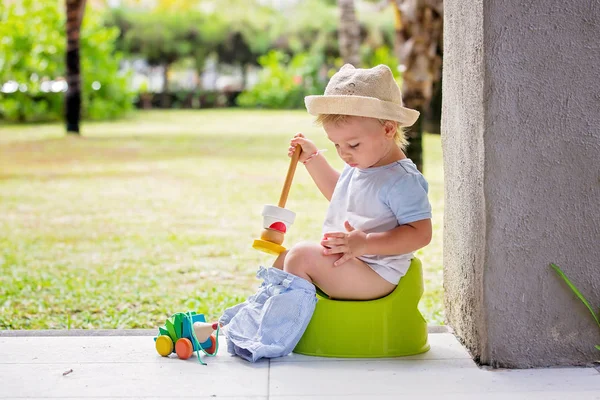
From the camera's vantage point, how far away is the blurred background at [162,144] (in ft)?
16.2

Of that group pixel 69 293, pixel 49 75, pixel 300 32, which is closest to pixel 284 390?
pixel 69 293

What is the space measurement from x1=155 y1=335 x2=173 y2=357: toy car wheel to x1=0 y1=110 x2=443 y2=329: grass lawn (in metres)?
1.16

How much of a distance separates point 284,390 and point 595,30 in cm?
137

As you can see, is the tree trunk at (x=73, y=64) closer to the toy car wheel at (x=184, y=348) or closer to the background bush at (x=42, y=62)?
the background bush at (x=42, y=62)

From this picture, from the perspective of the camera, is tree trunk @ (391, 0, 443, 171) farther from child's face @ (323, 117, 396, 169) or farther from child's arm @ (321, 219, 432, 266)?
child's arm @ (321, 219, 432, 266)

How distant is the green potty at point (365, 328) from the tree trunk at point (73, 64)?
1217 centimetres

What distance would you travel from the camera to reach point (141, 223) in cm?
712

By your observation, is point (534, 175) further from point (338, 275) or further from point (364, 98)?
point (338, 275)

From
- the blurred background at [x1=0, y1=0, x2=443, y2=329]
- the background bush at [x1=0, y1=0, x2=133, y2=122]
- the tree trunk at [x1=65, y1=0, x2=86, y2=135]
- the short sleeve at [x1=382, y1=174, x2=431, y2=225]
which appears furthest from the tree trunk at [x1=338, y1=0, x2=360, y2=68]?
the short sleeve at [x1=382, y1=174, x2=431, y2=225]

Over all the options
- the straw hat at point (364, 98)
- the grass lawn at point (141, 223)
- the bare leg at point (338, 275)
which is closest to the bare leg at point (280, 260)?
the bare leg at point (338, 275)

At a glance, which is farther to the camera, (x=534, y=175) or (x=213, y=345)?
(x=213, y=345)

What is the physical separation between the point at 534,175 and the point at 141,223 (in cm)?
487

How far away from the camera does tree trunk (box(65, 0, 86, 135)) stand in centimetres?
1421

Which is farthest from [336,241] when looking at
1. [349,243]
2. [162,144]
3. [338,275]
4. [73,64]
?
[73,64]
